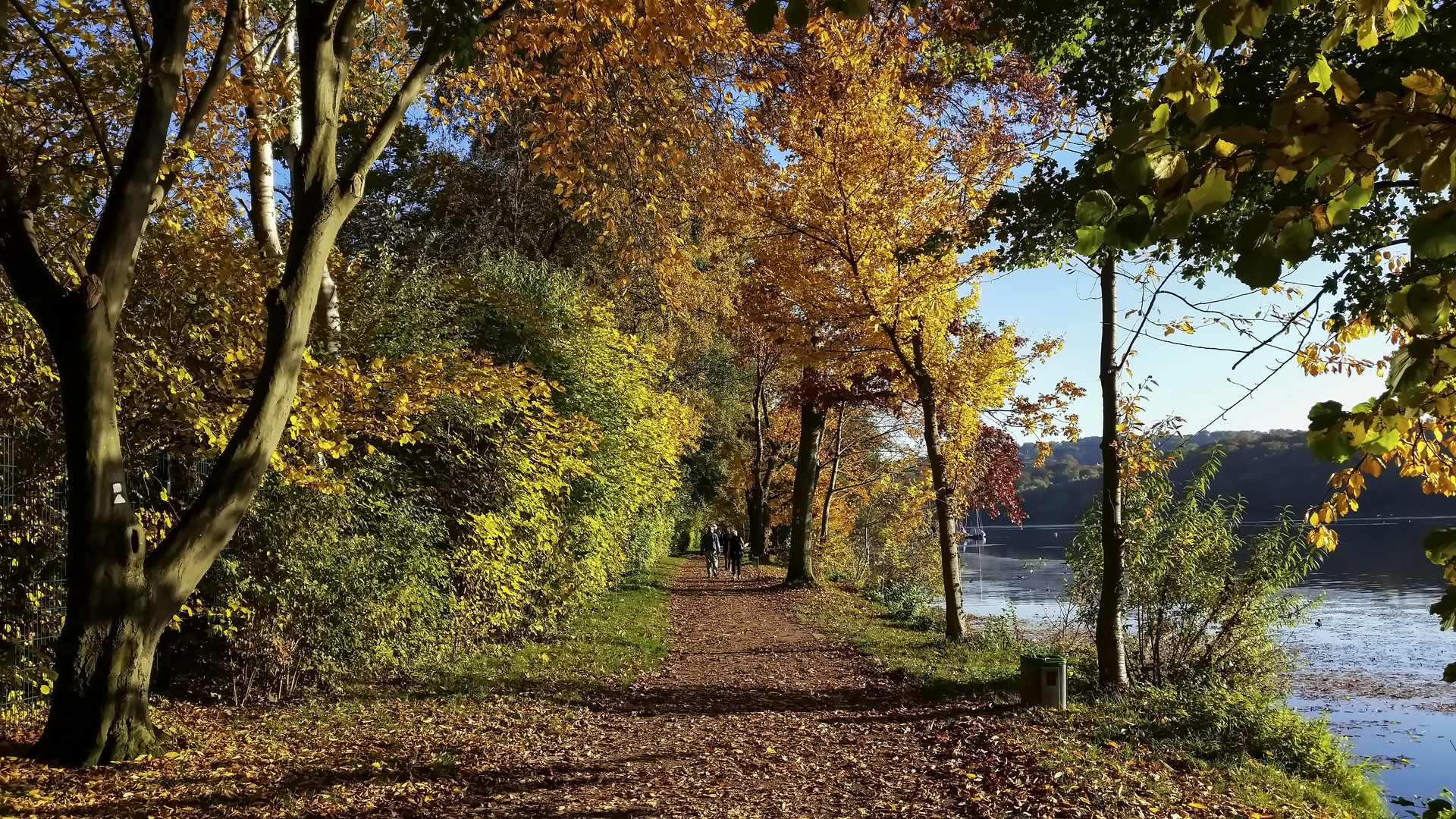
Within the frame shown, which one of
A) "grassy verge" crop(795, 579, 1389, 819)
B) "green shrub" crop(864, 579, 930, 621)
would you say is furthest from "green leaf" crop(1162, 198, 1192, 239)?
"green shrub" crop(864, 579, 930, 621)

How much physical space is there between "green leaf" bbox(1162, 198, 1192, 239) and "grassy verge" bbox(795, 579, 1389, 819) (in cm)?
563

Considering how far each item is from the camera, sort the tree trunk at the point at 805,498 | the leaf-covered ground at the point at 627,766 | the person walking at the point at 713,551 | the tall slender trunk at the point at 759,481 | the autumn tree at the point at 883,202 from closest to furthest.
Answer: the leaf-covered ground at the point at 627,766 → the autumn tree at the point at 883,202 → the tree trunk at the point at 805,498 → the person walking at the point at 713,551 → the tall slender trunk at the point at 759,481

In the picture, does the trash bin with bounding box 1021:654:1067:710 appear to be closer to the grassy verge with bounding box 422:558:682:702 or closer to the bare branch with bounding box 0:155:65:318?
the grassy verge with bounding box 422:558:682:702

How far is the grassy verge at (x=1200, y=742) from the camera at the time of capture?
19.9 feet

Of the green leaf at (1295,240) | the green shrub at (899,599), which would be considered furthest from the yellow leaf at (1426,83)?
the green shrub at (899,599)

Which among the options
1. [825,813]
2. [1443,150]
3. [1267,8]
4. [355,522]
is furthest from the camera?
[355,522]

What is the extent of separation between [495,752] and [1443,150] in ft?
22.0

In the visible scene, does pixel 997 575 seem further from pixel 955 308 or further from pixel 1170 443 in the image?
pixel 1170 443

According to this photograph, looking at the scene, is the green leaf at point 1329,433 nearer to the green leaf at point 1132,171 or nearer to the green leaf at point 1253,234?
the green leaf at point 1253,234

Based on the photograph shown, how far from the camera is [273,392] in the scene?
5.73 meters

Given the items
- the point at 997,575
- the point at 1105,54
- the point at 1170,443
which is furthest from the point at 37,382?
the point at 997,575

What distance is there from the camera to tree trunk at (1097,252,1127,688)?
8500 millimetres

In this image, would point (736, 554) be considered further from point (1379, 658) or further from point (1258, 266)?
point (1258, 266)

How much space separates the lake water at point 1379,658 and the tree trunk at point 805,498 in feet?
15.1
